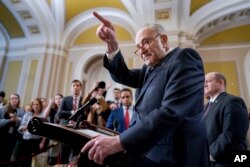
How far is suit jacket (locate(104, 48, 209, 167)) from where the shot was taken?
2.98 ft

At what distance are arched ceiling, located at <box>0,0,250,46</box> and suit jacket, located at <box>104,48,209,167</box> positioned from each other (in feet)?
21.7

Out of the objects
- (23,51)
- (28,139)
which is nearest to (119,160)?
(28,139)

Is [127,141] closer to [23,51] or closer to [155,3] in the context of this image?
[155,3]

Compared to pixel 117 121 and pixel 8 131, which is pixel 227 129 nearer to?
pixel 117 121

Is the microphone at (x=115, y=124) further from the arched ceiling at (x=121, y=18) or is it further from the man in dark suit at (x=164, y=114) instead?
the arched ceiling at (x=121, y=18)

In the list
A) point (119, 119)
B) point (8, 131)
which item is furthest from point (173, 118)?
point (8, 131)

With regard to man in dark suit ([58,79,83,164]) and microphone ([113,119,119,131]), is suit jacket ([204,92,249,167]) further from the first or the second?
man in dark suit ([58,79,83,164])

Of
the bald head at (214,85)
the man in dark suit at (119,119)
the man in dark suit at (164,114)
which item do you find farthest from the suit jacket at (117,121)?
the man in dark suit at (164,114)

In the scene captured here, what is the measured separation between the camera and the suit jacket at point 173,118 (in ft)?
2.98

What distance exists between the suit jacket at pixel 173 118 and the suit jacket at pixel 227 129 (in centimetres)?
99

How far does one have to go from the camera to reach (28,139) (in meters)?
4.10

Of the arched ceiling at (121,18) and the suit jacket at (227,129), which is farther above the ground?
the arched ceiling at (121,18)

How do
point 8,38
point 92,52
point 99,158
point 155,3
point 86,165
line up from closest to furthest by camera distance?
1. point 99,158
2. point 86,165
3. point 155,3
4. point 92,52
5. point 8,38

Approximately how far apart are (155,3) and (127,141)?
701 cm
